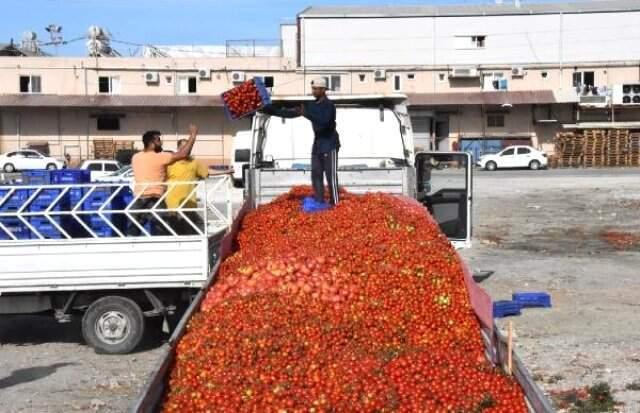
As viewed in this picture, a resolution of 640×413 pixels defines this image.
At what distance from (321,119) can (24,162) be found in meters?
42.0

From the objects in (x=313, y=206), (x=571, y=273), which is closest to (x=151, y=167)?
(x=313, y=206)

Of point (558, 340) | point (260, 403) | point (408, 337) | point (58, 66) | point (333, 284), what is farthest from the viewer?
point (58, 66)

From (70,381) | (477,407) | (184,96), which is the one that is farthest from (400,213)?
(184,96)

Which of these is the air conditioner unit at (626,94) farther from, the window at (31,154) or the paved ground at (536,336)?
the paved ground at (536,336)

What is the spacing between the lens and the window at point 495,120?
5759 centimetres

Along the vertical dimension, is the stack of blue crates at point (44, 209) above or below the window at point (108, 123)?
below

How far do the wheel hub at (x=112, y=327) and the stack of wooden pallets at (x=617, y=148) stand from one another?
1920 inches

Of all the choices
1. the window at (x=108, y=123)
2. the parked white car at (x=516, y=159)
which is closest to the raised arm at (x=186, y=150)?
the parked white car at (x=516, y=159)

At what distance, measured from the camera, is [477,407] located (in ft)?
15.5

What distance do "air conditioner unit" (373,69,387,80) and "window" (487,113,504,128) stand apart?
7.26m

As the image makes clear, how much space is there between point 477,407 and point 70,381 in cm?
495

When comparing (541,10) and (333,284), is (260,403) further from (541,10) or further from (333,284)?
(541,10)

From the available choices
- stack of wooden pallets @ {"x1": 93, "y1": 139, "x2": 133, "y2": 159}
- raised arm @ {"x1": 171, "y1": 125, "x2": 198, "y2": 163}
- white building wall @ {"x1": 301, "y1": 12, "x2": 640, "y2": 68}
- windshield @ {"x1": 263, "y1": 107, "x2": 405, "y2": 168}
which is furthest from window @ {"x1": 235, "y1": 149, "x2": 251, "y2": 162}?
raised arm @ {"x1": 171, "y1": 125, "x2": 198, "y2": 163}

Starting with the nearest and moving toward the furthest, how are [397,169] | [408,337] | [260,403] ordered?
1. [260,403]
2. [408,337]
3. [397,169]
